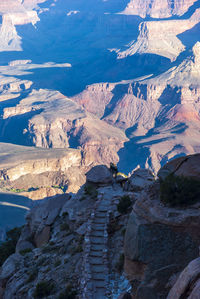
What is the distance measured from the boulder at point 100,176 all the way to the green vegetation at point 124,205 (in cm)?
609

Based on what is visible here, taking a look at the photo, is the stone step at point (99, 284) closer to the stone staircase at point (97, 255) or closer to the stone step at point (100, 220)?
the stone staircase at point (97, 255)

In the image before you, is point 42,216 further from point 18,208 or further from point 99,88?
point 99,88

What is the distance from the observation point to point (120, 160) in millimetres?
137750

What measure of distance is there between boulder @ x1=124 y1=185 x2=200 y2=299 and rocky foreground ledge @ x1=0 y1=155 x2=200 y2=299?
0.09 feet

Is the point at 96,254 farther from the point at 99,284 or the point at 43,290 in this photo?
the point at 43,290

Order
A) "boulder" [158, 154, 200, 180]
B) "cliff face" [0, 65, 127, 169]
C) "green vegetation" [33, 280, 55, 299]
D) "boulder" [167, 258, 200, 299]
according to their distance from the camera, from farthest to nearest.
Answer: "cliff face" [0, 65, 127, 169]
"green vegetation" [33, 280, 55, 299]
"boulder" [158, 154, 200, 180]
"boulder" [167, 258, 200, 299]

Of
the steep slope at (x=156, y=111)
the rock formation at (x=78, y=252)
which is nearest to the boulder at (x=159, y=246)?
the rock formation at (x=78, y=252)

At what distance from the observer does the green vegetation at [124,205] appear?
1989 centimetres

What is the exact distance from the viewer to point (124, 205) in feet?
65.3

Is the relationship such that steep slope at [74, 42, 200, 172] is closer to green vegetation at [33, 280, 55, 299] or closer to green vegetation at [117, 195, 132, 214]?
green vegetation at [117, 195, 132, 214]

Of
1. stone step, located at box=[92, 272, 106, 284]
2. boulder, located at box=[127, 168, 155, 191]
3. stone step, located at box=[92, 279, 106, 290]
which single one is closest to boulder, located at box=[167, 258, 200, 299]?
stone step, located at box=[92, 279, 106, 290]

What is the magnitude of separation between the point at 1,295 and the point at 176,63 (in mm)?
194031

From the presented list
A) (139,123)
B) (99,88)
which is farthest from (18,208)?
(99,88)

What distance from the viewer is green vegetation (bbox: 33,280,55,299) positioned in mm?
16547
